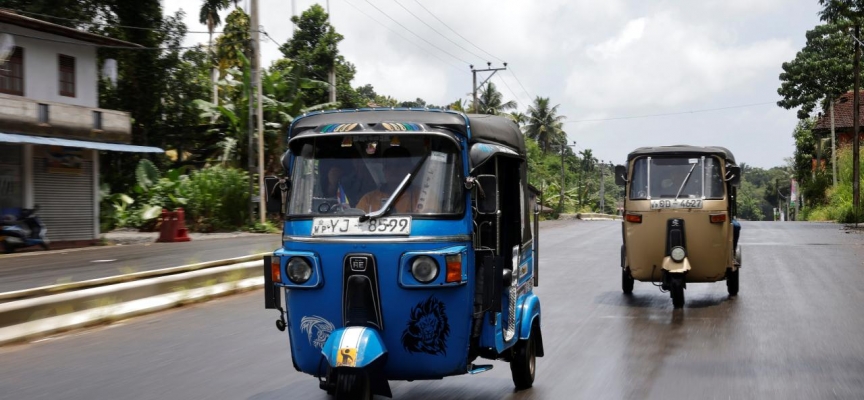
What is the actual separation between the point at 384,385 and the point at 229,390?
208 cm

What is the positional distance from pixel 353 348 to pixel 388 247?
2.32ft

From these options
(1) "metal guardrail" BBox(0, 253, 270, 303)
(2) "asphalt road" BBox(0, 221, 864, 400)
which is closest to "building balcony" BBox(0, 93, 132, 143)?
(1) "metal guardrail" BBox(0, 253, 270, 303)

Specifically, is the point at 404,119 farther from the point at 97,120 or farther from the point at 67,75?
the point at 67,75

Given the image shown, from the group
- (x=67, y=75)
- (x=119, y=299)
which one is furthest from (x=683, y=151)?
(x=67, y=75)

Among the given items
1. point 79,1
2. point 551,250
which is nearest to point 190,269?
point 551,250

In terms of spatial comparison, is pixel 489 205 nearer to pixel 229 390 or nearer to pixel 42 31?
pixel 229 390

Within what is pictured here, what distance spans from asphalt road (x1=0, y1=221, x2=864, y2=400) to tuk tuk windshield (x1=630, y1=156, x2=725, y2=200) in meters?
1.63

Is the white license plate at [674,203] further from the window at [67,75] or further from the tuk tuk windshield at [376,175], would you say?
the window at [67,75]

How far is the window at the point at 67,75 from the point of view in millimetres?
26516

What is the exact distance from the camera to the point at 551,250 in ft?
85.4

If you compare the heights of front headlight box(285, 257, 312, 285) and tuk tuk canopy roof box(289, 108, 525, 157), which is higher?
tuk tuk canopy roof box(289, 108, 525, 157)

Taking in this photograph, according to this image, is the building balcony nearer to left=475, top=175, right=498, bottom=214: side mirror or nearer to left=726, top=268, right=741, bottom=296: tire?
left=726, top=268, right=741, bottom=296: tire

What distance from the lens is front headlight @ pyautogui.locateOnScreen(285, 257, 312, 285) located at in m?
6.09

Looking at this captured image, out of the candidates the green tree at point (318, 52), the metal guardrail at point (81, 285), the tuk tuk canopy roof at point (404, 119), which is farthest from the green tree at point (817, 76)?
the tuk tuk canopy roof at point (404, 119)
